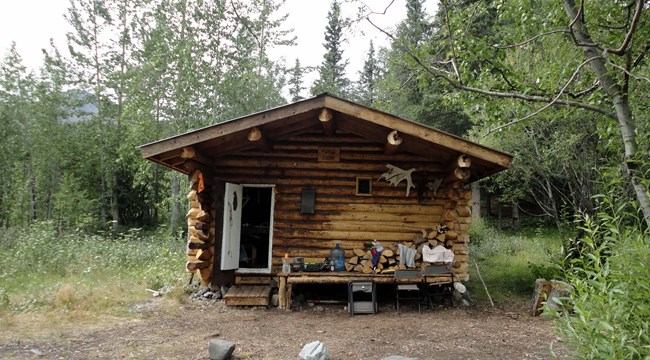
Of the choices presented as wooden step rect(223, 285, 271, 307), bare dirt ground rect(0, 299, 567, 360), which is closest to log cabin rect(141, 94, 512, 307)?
wooden step rect(223, 285, 271, 307)

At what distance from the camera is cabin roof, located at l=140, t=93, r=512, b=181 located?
21.6 ft

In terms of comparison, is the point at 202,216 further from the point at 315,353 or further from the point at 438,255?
the point at 438,255

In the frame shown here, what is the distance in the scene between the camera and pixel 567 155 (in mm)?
→ 8555

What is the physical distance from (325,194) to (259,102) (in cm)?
926

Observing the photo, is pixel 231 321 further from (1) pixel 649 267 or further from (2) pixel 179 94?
(2) pixel 179 94

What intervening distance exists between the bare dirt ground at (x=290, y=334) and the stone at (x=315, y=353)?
18 cm

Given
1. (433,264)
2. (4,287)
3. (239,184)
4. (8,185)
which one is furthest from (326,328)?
(8,185)

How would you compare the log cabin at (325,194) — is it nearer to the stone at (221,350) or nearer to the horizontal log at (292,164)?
the horizontal log at (292,164)

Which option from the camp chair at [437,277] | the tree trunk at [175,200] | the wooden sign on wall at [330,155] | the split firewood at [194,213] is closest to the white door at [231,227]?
the split firewood at [194,213]

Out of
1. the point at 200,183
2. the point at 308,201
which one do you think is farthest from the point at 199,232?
the point at 308,201

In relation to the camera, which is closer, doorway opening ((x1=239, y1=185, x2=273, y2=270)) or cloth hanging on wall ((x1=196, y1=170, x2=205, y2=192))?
cloth hanging on wall ((x1=196, y1=170, x2=205, y2=192))

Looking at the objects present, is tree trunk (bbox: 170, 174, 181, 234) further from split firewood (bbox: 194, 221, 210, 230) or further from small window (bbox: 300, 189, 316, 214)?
small window (bbox: 300, 189, 316, 214)

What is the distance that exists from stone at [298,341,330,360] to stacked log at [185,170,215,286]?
3367mm

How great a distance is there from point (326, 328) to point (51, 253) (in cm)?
683
